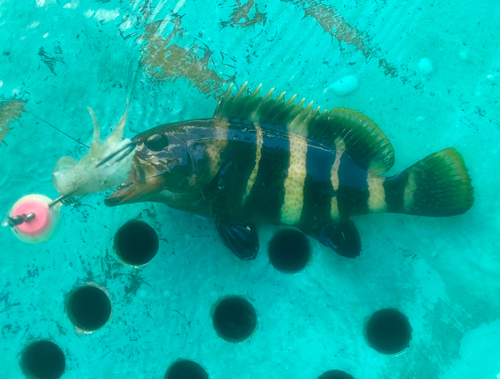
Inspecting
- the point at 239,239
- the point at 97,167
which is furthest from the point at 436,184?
the point at 97,167

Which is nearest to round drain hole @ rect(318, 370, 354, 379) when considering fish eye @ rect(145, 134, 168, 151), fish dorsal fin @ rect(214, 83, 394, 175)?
fish dorsal fin @ rect(214, 83, 394, 175)

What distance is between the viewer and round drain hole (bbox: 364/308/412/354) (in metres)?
2.23

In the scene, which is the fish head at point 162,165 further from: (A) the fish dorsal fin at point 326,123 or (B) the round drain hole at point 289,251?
(B) the round drain hole at point 289,251

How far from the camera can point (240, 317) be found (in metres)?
2.29

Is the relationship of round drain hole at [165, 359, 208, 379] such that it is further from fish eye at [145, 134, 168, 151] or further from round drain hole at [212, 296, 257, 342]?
fish eye at [145, 134, 168, 151]

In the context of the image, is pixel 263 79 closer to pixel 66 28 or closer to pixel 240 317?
pixel 66 28

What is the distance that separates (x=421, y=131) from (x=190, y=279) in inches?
65.9

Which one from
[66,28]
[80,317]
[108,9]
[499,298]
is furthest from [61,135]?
[499,298]

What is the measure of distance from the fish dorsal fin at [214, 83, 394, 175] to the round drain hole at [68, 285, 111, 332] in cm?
134

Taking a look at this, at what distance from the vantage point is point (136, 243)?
7.53ft

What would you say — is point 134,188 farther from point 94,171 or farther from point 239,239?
point 239,239

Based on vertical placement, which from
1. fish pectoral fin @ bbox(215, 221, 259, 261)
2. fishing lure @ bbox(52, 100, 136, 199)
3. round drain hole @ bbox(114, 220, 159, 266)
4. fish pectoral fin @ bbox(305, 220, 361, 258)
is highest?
fishing lure @ bbox(52, 100, 136, 199)

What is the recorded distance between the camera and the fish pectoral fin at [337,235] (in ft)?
6.82

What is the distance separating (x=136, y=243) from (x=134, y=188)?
2.28 feet
